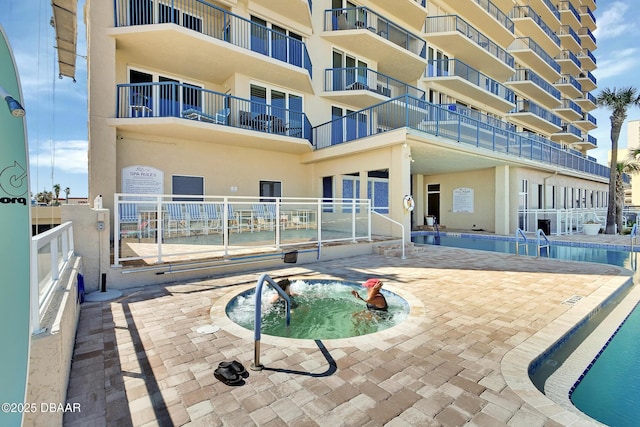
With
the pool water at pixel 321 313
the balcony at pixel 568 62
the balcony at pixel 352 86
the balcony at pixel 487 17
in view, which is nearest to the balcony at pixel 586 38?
the balcony at pixel 568 62

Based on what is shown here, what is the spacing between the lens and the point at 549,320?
4.30m

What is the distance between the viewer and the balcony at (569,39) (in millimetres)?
31538

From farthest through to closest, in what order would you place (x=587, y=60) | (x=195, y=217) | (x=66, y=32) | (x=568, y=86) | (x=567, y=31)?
(x=587, y=60) < (x=568, y=86) < (x=567, y=31) < (x=66, y=32) < (x=195, y=217)

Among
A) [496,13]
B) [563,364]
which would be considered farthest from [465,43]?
[563,364]

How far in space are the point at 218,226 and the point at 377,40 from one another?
40.4ft

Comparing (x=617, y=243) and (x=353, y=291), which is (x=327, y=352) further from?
(x=617, y=243)

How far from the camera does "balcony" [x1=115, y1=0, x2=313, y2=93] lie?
31.2 feet

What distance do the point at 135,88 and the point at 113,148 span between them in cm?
260

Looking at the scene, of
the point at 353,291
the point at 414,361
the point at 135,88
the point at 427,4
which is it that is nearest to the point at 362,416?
the point at 414,361

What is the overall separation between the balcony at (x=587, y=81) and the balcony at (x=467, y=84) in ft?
75.7

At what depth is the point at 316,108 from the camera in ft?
47.6

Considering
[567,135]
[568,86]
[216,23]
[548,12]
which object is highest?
[548,12]

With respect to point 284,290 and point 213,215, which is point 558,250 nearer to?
point 284,290

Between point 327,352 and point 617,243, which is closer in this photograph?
point 327,352
